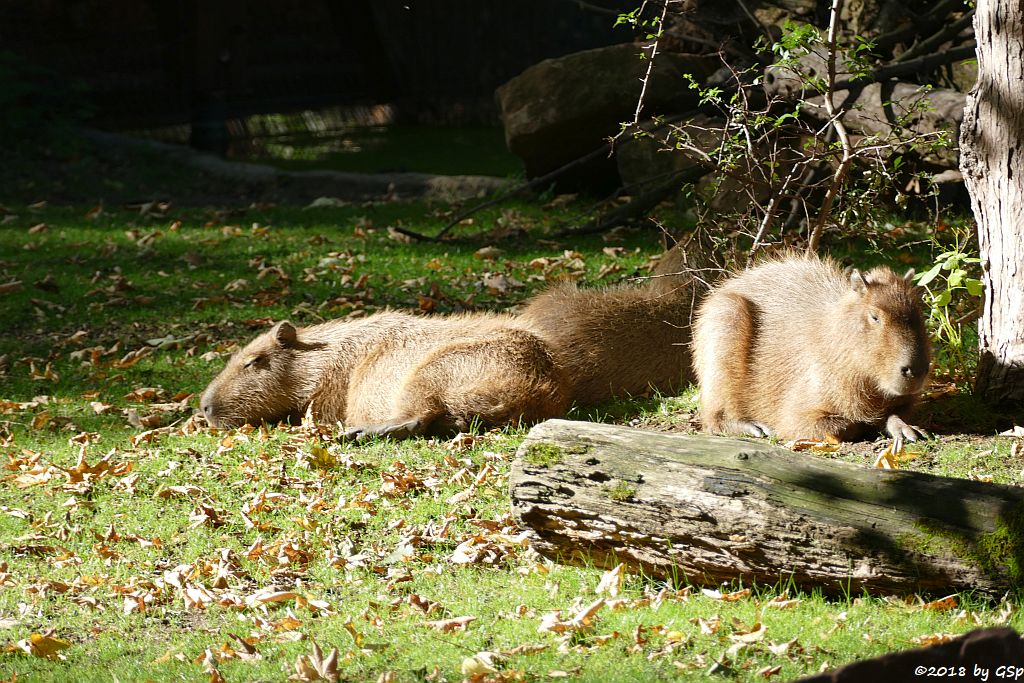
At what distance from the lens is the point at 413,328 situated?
6980mm

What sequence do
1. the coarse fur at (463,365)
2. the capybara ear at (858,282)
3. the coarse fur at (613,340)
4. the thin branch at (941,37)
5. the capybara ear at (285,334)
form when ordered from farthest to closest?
1. the thin branch at (941,37)
2. the capybara ear at (285,334)
3. the coarse fur at (613,340)
4. the coarse fur at (463,365)
5. the capybara ear at (858,282)

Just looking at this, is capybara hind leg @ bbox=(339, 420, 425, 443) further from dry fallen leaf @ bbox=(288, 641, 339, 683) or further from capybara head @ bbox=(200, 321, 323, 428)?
dry fallen leaf @ bbox=(288, 641, 339, 683)

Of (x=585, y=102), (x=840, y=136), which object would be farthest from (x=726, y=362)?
(x=585, y=102)

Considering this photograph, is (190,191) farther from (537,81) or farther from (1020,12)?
(1020,12)

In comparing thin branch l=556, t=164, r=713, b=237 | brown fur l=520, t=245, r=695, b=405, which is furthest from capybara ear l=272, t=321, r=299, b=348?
thin branch l=556, t=164, r=713, b=237

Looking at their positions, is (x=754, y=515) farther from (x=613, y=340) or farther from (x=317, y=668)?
(x=613, y=340)

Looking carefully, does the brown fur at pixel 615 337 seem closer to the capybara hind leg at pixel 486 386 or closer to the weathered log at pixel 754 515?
the capybara hind leg at pixel 486 386

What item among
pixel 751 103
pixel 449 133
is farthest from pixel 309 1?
pixel 751 103

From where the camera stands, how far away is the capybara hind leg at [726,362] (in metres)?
5.84

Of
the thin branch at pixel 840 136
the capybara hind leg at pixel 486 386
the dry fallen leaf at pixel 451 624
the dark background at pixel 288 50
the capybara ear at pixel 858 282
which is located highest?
the dark background at pixel 288 50

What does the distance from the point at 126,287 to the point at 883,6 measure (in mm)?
7384

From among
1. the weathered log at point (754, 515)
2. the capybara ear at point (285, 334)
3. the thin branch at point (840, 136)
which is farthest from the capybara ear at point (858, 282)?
the capybara ear at point (285, 334)

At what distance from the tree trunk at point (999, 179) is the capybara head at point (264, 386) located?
3958mm

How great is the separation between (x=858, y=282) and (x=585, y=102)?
6609mm
